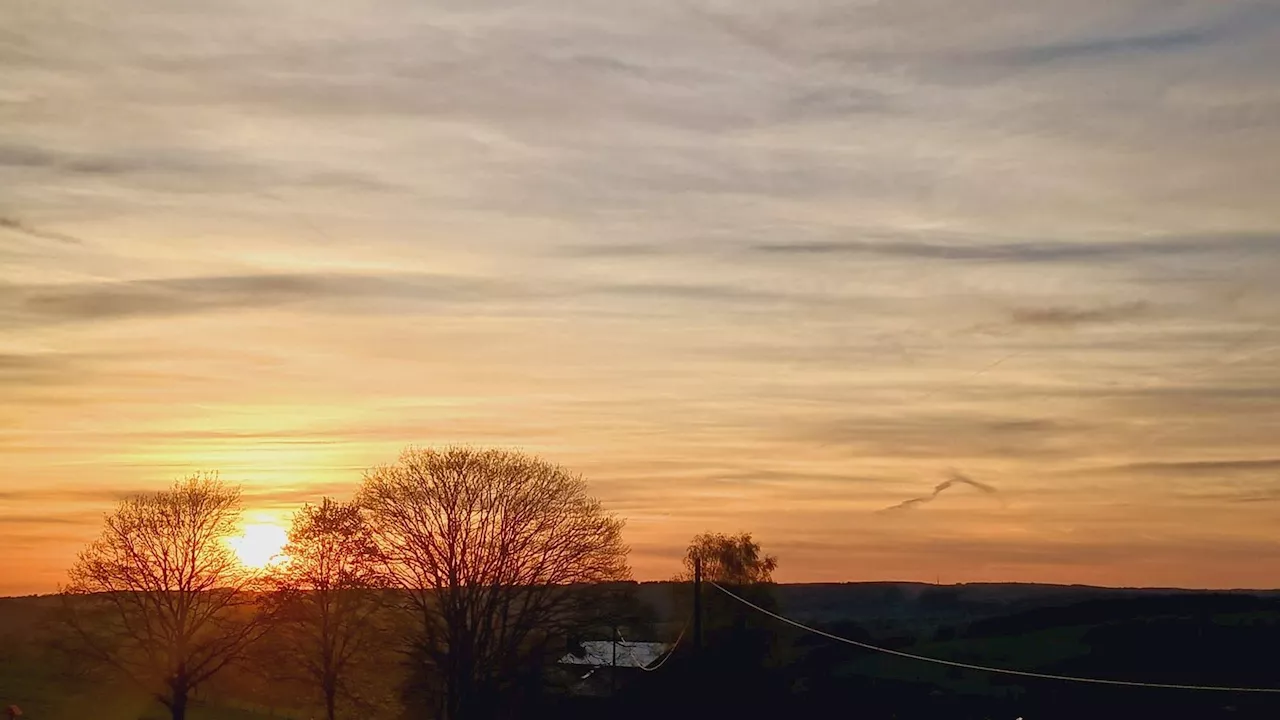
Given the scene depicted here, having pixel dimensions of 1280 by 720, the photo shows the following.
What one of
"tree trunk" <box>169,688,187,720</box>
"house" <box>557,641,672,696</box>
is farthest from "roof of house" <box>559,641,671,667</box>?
"tree trunk" <box>169,688,187,720</box>

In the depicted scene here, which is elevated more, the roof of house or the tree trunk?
the roof of house

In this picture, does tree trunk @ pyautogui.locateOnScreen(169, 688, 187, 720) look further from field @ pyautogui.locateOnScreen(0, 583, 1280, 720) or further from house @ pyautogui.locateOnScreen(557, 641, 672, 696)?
house @ pyautogui.locateOnScreen(557, 641, 672, 696)

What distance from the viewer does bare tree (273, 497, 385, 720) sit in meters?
71.4

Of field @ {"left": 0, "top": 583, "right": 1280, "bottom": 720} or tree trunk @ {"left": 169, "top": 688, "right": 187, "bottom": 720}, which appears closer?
tree trunk @ {"left": 169, "top": 688, "right": 187, "bottom": 720}

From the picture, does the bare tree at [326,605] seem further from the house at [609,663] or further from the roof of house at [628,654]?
the roof of house at [628,654]

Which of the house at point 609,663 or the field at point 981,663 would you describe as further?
the house at point 609,663

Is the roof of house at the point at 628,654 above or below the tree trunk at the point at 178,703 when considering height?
above

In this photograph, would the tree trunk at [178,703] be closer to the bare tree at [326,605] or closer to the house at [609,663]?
the bare tree at [326,605]

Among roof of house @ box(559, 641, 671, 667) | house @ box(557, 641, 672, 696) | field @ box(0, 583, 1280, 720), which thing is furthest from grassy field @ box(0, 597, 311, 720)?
roof of house @ box(559, 641, 671, 667)

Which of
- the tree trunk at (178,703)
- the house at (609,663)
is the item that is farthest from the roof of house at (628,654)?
the tree trunk at (178,703)

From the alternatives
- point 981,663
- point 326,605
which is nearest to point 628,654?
point 326,605

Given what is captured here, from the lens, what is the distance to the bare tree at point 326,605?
71.4 meters

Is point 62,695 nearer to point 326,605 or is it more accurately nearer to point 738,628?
point 326,605

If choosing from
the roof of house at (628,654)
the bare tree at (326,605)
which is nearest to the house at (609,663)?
the roof of house at (628,654)
